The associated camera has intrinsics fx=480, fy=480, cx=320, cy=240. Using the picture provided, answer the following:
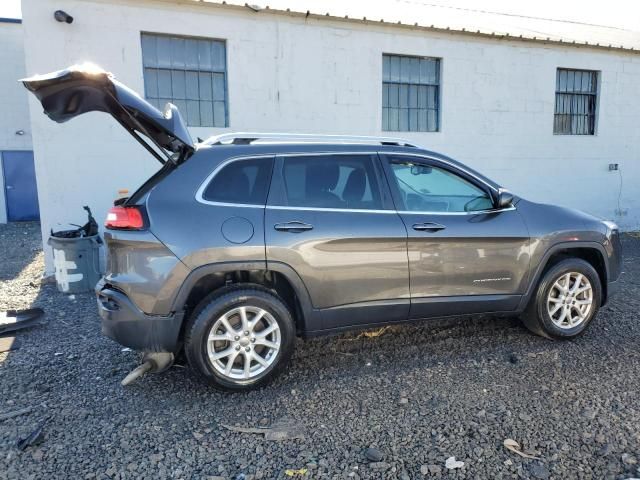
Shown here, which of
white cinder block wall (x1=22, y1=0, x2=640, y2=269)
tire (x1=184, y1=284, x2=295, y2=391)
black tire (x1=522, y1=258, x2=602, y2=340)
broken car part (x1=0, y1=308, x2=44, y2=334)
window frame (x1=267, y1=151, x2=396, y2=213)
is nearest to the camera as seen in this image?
tire (x1=184, y1=284, x2=295, y2=391)

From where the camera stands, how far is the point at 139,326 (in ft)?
11.0

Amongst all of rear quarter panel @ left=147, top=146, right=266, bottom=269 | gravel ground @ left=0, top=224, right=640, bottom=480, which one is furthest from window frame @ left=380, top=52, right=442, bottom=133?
rear quarter panel @ left=147, top=146, right=266, bottom=269

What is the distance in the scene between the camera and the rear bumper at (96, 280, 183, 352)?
3.34 metres

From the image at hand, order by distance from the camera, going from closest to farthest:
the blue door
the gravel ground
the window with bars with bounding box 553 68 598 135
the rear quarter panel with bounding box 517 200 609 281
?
the gravel ground, the rear quarter panel with bounding box 517 200 609 281, the window with bars with bounding box 553 68 598 135, the blue door

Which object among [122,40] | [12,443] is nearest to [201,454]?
[12,443]

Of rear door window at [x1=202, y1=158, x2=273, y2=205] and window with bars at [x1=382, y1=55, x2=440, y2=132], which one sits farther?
Answer: window with bars at [x1=382, y1=55, x2=440, y2=132]

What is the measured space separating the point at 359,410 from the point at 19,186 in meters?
14.6

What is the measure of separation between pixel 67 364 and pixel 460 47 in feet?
27.8

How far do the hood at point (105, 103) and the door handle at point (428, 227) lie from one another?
6.01 feet

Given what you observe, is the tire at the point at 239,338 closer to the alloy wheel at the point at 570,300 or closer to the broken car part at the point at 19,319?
the alloy wheel at the point at 570,300

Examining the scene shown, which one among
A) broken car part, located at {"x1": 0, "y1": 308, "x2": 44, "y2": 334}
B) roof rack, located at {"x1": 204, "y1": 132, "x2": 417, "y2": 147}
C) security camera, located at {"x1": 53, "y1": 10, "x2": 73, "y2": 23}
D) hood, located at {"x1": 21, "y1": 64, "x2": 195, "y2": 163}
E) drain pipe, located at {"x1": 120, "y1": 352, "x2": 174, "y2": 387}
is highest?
security camera, located at {"x1": 53, "y1": 10, "x2": 73, "y2": 23}

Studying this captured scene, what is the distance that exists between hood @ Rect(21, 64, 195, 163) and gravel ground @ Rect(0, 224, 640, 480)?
1.84 meters

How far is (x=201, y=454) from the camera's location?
9.30ft

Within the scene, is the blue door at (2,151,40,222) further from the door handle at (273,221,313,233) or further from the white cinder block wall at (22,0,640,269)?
the door handle at (273,221,313,233)
